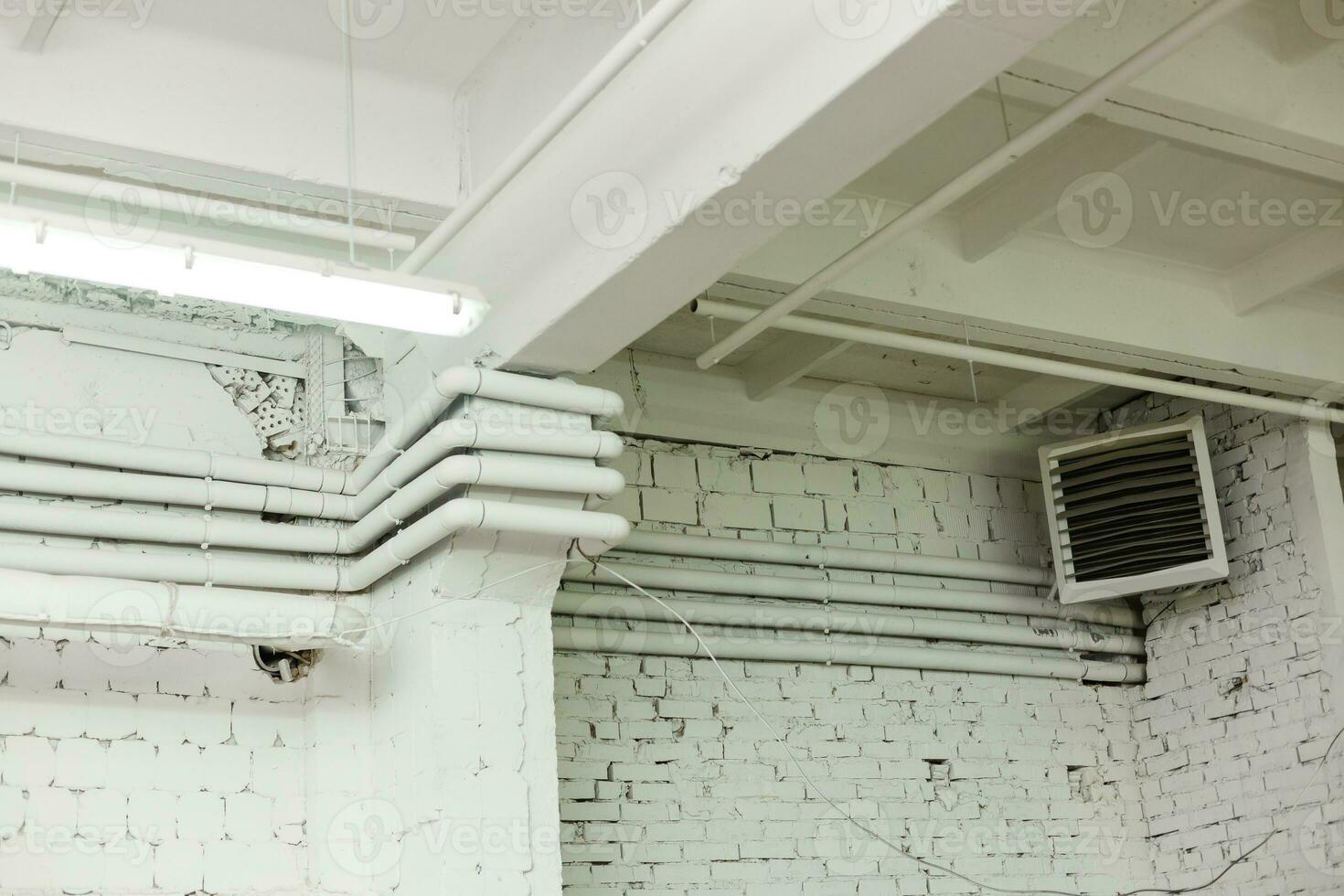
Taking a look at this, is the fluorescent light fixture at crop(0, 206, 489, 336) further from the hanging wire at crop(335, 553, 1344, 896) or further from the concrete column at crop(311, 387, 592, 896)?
the hanging wire at crop(335, 553, 1344, 896)

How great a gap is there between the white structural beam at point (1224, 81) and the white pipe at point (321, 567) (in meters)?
1.43

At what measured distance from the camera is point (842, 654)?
14.7 ft

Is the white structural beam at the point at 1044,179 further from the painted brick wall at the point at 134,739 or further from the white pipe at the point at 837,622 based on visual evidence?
the painted brick wall at the point at 134,739

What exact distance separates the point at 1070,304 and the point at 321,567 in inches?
→ 90.9

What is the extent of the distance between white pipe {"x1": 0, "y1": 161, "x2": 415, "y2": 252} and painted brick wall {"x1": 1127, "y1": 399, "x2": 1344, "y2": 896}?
3148 millimetres

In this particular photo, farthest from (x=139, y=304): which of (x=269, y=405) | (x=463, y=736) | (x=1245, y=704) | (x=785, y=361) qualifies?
(x=1245, y=704)

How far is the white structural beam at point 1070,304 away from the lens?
3746mm

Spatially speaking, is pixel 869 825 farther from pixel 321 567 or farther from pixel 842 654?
pixel 321 567

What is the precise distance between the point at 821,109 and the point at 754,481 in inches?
93.5

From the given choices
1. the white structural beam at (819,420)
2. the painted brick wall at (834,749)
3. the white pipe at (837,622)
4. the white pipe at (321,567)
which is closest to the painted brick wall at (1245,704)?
the painted brick wall at (834,749)

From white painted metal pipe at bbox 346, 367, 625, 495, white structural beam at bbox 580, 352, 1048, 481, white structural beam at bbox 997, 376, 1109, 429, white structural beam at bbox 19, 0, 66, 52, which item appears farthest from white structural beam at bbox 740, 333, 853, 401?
white structural beam at bbox 19, 0, 66, 52

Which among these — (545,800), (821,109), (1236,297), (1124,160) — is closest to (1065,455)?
(1236,297)

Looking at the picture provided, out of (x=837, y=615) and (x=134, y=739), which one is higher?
(x=837, y=615)

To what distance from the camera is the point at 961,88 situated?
7.64 feet
